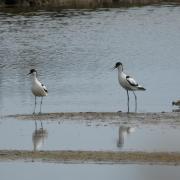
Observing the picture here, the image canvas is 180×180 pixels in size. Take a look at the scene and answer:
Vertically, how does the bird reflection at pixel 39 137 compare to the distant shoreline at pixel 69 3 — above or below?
above

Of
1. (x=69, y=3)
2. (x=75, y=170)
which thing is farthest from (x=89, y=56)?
(x=69, y=3)

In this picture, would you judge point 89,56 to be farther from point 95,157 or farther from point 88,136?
point 95,157

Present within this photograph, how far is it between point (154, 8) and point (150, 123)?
40003mm

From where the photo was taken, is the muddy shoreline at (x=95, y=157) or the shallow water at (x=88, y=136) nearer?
the muddy shoreline at (x=95, y=157)

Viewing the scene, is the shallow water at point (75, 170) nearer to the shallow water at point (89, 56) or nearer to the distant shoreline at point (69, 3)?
the shallow water at point (89, 56)

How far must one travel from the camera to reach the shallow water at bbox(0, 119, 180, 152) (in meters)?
19.9

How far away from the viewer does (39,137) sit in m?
21.5

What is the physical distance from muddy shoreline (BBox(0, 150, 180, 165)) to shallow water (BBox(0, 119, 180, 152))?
571mm

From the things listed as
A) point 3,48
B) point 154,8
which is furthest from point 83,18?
point 3,48

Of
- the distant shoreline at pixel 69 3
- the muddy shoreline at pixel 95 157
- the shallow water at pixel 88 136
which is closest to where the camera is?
the muddy shoreline at pixel 95 157

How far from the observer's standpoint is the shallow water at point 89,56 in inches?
1109

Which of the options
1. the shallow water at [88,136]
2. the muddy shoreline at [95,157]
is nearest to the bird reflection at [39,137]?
the shallow water at [88,136]

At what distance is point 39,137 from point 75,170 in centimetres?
404

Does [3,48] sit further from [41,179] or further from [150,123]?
[41,179]
